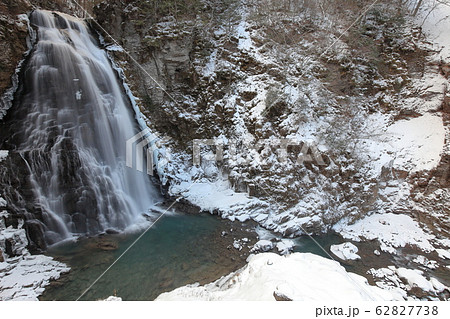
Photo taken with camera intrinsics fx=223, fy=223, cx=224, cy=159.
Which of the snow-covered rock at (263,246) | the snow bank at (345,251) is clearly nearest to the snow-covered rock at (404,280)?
the snow bank at (345,251)

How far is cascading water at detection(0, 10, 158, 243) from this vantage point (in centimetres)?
710

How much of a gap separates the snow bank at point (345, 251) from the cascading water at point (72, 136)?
7.15 meters

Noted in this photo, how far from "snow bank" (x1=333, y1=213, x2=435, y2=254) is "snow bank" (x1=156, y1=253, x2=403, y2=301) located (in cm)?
394

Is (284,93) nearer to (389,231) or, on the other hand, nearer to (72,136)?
(389,231)

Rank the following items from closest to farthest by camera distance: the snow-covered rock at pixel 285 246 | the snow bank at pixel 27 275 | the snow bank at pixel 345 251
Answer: the snow bank at pixel 27 275
the snow bank at pixel 345 251
the snow-covered rock at pixel 285 246

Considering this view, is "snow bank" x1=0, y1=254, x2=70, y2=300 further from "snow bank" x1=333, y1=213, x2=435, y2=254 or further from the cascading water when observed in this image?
"snow bank" x1=333, y1=213, x2=435, y2=254

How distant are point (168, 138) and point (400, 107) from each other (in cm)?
1077

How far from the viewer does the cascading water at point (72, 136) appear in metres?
7.10

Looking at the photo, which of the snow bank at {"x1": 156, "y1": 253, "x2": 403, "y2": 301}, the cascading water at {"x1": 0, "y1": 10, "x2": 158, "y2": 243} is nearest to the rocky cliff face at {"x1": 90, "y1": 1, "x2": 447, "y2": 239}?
the cascading water at {"x1": 0, "y1": 10, "x2": 158, "y2": 243}

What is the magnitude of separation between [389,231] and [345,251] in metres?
2.27

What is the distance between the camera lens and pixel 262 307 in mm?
3166

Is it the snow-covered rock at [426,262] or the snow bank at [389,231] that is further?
the snow bank at [389,231]

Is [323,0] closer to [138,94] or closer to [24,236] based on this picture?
[138,94]

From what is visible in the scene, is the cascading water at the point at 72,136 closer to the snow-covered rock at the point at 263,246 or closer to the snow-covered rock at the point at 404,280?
the snow-covered rock at the point at 263,246
